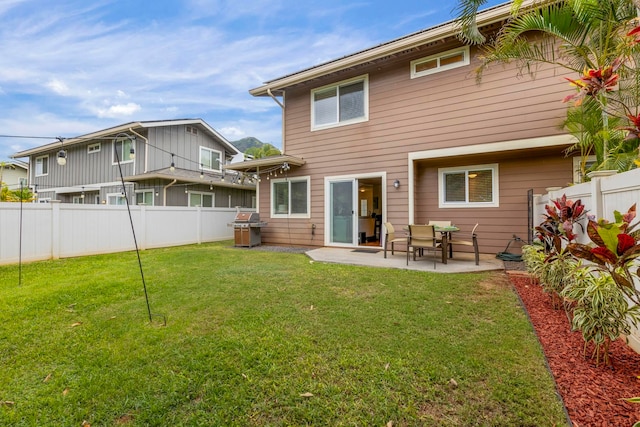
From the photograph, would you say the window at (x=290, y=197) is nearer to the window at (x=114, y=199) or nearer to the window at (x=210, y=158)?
the window at (x=210, y=158)

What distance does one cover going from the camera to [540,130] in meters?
6.09

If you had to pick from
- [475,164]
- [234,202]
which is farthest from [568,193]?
[234,202]

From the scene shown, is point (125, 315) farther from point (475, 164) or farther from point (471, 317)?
point (475, 164)

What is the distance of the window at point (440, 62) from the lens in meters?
6.88

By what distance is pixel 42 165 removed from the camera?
54.4 ft

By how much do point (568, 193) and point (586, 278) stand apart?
2.32 metres

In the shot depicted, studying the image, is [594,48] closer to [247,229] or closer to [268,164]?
[268,164]

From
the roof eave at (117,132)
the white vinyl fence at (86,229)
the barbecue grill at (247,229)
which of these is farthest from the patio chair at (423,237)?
the roof eave at (117,132)

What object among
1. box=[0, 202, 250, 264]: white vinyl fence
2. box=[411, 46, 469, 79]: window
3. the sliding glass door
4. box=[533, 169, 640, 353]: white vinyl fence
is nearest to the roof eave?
box=[0, 202, 250, 264]: white vinyl fence

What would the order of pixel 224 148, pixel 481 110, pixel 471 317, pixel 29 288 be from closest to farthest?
pixel 471 317 < pixel 29 288 < pixel 481 110 < pixel 224 148

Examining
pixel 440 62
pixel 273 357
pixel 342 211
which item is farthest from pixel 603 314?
pixel 440 62

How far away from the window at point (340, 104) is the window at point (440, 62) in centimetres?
144

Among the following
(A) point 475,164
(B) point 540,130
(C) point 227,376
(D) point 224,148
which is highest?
(D) point 224,148

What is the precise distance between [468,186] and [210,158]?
13337 mm
